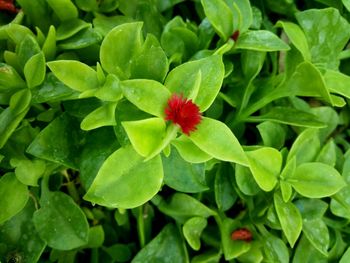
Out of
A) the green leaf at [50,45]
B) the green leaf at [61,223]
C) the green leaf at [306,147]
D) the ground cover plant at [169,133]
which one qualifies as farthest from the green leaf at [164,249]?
the green leaf at [50,45]

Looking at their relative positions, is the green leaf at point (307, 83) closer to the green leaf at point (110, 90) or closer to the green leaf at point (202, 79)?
the green leaf at point (202, 79)

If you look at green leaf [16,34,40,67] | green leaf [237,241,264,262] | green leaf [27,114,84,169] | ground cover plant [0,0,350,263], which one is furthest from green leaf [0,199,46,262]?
green leaf [237,241,264,262]

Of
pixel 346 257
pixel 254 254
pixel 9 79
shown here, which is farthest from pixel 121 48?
pixel 346 257

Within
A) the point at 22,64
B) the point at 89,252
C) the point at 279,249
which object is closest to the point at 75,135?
the point at 22,64

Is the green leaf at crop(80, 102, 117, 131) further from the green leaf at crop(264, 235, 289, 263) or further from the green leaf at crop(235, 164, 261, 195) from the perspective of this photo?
the green leaf at crop(264, 235, 289, 263)

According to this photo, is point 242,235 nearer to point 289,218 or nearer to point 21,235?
point 289,218

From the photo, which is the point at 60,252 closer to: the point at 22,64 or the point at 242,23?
the point at 22,64
